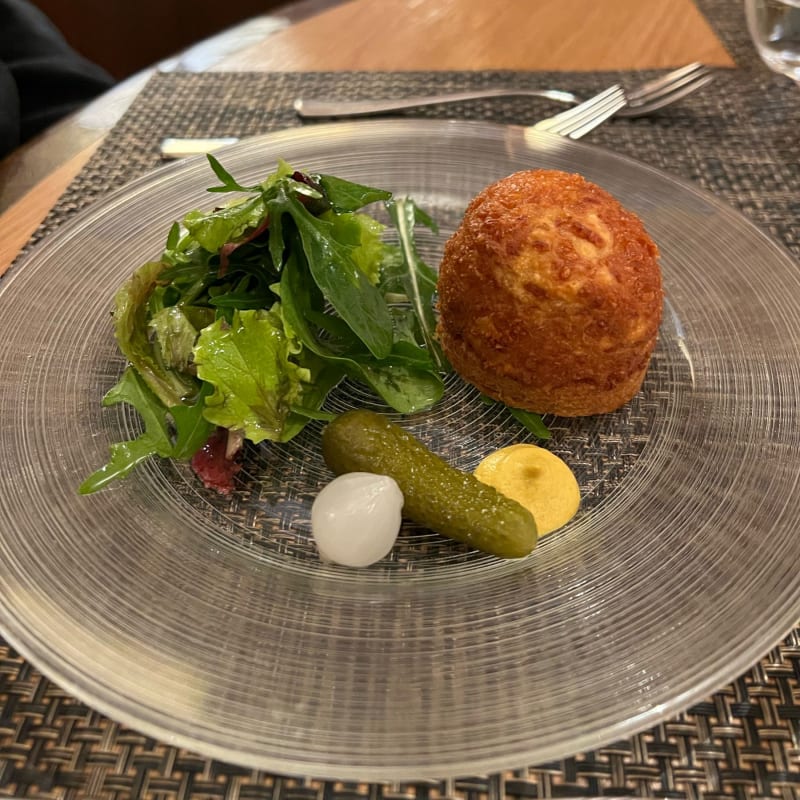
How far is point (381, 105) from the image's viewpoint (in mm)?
2295

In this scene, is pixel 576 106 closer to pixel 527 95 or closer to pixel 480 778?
pixel 527 95

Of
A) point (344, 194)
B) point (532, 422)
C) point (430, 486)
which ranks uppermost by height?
point (344, 194)

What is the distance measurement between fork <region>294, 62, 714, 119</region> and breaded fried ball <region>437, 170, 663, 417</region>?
3.15ft

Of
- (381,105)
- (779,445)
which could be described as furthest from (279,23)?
(779,445)

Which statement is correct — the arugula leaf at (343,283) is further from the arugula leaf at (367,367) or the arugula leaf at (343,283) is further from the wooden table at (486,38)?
the wooden table at (486,38)

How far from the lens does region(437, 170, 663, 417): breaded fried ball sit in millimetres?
1341

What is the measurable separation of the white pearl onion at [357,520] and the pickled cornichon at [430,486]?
0.05 meters

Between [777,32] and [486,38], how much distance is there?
0.97 m

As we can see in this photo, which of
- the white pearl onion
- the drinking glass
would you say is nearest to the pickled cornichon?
the white pearl onion

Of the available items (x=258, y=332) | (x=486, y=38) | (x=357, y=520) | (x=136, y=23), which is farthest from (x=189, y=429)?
(x=136, y=23)

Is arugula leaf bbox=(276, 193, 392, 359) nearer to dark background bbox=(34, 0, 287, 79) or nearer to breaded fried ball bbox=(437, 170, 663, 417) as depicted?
breaded fried ball bbox=(437, 170, 663, 417)

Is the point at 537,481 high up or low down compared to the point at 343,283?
down

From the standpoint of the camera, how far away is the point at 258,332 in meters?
1.46

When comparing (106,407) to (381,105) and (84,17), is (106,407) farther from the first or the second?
(84,17)
